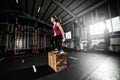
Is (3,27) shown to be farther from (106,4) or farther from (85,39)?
(106,4)

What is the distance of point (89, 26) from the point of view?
7.57 meters

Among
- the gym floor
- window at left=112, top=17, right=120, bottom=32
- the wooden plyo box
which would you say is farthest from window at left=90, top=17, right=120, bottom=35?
the wooden plyo box

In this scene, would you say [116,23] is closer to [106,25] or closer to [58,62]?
[106,25]

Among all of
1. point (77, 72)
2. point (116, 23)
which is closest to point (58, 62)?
point (77, 72)

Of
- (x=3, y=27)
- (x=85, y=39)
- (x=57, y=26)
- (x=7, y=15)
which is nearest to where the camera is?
(x=57, y=26)

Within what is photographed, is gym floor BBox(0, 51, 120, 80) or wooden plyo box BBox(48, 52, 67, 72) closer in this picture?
gym floor BBox(0, 51, 120, 80)

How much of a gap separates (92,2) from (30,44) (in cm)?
825

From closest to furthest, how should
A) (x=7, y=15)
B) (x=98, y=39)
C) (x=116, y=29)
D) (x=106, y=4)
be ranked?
(x=116, y=29), (x=106, y=4), (x=98, y=39), (x=7, y=15)

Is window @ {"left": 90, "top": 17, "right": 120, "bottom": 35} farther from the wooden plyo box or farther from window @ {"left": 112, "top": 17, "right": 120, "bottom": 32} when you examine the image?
the wooden plyo box

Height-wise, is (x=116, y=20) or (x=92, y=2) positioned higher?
(x=92, y=2)

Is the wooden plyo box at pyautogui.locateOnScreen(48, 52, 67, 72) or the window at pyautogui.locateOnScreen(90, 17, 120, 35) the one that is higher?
the window at pyautogui.locateOnScreen(90, 17, 120, 35)

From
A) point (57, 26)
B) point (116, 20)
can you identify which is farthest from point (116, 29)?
point (57, 26)

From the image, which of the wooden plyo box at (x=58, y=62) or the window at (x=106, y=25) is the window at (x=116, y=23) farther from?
the wooden plyo box at (x=58, y=62)

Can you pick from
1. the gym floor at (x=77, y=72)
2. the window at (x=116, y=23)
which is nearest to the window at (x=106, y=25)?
the window at (x=116, y=23)
